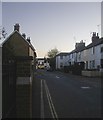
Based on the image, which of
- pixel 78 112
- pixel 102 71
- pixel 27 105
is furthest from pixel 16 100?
pixel 102 71

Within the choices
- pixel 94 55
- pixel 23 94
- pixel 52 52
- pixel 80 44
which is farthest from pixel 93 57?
pixel 52 52

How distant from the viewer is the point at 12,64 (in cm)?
670

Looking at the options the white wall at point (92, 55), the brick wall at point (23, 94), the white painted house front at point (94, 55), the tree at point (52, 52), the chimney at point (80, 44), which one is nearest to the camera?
the brick wall at point (23, 94)

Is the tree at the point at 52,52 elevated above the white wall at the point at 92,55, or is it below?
above

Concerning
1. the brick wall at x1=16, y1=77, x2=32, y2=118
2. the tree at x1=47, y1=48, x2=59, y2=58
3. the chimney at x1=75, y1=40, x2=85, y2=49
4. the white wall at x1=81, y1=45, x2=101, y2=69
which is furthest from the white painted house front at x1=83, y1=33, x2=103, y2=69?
the tree at x1=47, y1=48, x2=59, y2=58

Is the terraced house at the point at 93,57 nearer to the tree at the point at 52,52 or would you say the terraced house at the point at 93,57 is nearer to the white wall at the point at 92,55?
the white wall at the point at 92,55

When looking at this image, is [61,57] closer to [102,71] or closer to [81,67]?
[81,67]

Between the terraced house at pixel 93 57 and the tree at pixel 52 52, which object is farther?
the tree at pixel 52 52

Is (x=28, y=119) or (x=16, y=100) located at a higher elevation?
(x=16, y=100)

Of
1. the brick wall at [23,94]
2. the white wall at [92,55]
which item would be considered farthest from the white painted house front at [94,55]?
the brick wall at [23,94]

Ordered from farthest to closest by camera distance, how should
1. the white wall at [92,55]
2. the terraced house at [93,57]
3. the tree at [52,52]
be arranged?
the tree at [52,52], the white wall at [92,55], the terraced house at [93,57]

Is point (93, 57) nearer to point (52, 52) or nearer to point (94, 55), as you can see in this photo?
point (94, 55)

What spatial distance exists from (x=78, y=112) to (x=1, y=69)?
5333 millimetres

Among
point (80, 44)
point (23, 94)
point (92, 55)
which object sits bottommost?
point (23, 94)
